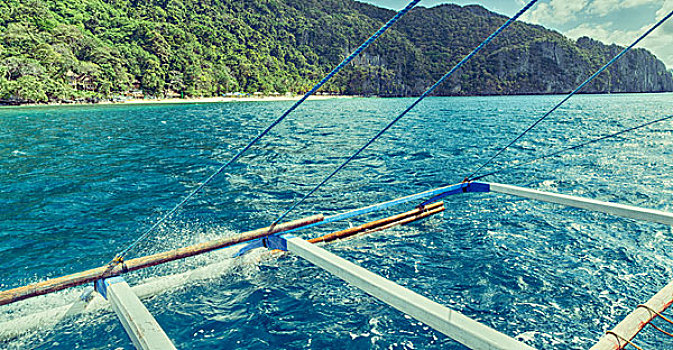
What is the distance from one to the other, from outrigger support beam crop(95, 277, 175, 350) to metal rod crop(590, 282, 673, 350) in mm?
4420

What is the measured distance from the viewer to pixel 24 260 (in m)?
8.29

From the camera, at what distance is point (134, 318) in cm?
432

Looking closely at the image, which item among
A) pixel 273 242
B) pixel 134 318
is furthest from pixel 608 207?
pixel 134 318

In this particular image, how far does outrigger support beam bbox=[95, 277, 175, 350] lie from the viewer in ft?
12.7

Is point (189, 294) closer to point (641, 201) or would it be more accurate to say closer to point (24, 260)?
point (24, 260)

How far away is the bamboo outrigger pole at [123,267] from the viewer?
4906 mm

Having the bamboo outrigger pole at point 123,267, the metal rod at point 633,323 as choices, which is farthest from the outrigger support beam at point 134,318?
the metal rod at point 633,323

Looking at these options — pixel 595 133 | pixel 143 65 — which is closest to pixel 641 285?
pixel 595 133

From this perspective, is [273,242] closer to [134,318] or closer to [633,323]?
[134,318]

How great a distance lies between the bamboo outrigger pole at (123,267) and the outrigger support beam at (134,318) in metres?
0.17

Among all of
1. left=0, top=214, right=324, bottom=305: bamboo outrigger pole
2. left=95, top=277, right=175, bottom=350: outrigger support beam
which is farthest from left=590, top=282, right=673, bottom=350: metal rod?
left=0, top=214, right=324, bottom=305: bamboo outrigger pole

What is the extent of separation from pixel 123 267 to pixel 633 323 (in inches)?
272

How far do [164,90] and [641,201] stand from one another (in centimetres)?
15067

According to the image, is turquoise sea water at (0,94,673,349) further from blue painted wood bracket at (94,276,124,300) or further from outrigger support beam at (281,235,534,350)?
outrigger support beam at (281,235,534,350)
